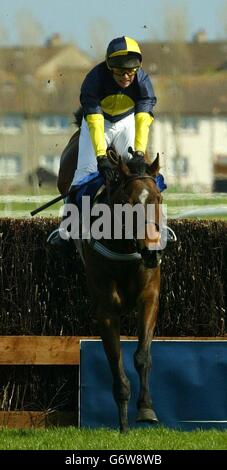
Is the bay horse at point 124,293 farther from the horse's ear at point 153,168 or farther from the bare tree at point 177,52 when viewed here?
the bare tree at point 177,52

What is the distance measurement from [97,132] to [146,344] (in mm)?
1496

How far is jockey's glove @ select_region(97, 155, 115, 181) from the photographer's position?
29.1ft

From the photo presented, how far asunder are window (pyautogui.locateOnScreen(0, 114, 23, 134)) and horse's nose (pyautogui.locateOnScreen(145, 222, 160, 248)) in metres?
12.4

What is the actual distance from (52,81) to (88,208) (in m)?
10.9

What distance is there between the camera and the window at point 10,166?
2009 cm

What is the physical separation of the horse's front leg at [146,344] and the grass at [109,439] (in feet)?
0.51

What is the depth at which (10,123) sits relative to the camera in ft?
70.6

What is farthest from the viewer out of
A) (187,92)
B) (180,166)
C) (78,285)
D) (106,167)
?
(180,166)

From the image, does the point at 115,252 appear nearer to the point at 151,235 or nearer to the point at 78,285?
→ the point at 151,235

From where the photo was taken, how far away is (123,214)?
8.53 meters

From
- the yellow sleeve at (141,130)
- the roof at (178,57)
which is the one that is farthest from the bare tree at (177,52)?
the yellow sleeve at (141,130)

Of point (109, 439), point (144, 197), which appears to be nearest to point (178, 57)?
point (144, 197)

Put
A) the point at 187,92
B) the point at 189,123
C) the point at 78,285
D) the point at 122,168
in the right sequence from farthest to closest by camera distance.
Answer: the point at 189,123 < the point at 187,92 < the point at 78,285 < the point at 122,168

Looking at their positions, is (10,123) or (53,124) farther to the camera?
(10,123)
